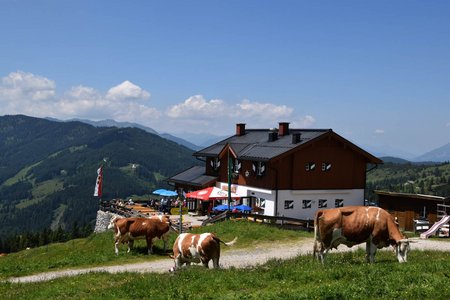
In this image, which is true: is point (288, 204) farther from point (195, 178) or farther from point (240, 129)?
point (240, 129)

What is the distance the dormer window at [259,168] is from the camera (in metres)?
48.3

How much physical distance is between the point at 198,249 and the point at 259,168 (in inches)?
1197

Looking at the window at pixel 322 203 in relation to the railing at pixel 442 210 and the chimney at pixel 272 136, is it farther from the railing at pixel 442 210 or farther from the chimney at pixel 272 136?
the railing at pixel 442 210

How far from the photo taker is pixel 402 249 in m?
17.8

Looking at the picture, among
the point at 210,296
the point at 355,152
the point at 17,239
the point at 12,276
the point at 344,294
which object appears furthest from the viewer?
the point at 17,239

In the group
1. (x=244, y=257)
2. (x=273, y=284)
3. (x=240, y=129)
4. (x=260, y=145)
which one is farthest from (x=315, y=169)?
(x=273, y=284)

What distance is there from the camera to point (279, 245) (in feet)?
99.3

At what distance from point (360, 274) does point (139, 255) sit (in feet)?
51.4

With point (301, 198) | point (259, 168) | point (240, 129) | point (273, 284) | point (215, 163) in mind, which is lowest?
point (273, 284)

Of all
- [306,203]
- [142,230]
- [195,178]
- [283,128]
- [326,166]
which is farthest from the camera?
[195,178]

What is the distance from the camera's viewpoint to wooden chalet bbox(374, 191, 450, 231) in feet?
124

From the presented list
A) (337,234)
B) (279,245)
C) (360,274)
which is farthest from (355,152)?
(360,274)

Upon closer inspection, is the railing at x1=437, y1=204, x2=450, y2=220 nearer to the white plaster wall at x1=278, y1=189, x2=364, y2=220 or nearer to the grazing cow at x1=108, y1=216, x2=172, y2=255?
the white plaster wall at x1=278, y1=189, x2=364, y2=220

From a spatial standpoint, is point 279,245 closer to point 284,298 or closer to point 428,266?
point 428,266
